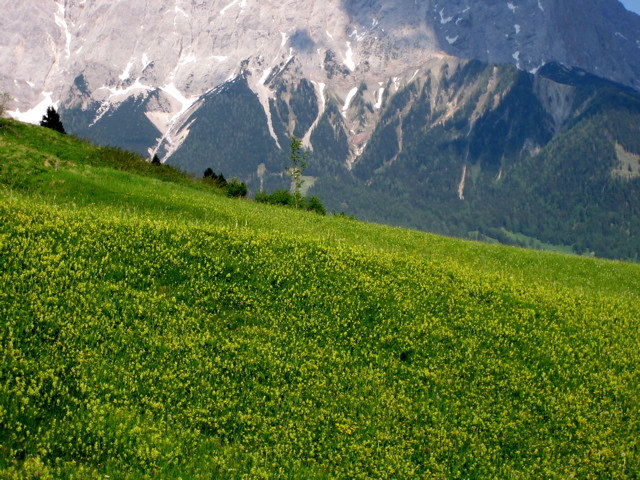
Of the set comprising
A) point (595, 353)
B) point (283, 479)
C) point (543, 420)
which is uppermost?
point (595, 353)

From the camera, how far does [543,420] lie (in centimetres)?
1446

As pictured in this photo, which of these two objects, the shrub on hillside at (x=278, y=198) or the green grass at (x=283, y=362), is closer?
the green grass at (x=283, y=362)

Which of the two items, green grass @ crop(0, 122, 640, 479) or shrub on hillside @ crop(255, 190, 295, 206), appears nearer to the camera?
green grass @ crop(0, 122, 640, 479)

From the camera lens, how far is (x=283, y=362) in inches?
579

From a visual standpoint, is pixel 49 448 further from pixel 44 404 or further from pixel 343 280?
pixel 343 280

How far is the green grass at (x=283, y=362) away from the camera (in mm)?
11555

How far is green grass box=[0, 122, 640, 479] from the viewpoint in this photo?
11.6m

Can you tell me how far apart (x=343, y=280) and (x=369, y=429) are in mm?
6963

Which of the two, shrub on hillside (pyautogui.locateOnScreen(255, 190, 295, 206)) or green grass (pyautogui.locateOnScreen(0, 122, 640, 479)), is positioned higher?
shrub on hillside (pyautogui.locateOnScreen(255, 190, 295, 206))

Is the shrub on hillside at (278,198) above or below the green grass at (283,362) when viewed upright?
above

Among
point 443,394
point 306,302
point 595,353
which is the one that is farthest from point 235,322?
point 595,353

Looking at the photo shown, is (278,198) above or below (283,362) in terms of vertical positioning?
above

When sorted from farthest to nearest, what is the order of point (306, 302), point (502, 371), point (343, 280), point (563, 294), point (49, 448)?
point (563, 294), point (343, 280), point (306, 302), point (502, 371), point (49, 448)

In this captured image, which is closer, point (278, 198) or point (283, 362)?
point (283, 362)
